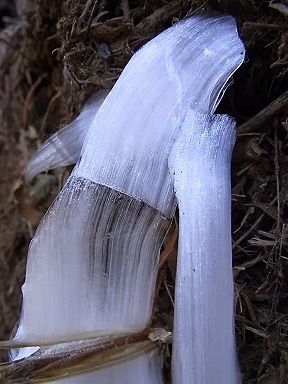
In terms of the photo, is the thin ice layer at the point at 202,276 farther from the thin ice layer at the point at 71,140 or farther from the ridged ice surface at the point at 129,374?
the thin ice layer at the point at 71,140

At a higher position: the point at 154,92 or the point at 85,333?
the point at 154,92

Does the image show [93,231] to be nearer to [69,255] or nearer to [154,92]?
[69,255]

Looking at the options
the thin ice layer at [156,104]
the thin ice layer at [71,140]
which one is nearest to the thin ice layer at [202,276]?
the thin ice layer at [156,104]

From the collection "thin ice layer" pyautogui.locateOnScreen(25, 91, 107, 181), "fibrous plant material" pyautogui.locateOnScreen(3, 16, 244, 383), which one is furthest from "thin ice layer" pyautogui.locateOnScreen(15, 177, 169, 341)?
"thin ice layer" pyautogui.locateOnScreen(25, 91, 107, 181)

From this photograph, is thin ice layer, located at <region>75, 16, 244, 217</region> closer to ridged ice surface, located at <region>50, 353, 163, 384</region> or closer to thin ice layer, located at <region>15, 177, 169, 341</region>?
thin ice layer, located at <region>15, 177, 169, 341</region>

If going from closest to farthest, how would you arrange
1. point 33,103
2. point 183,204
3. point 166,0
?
point 183,204, point 166,0, point 33,103

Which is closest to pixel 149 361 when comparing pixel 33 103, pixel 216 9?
pixel 216 9
